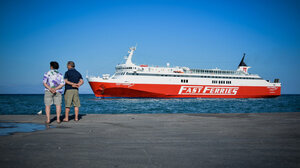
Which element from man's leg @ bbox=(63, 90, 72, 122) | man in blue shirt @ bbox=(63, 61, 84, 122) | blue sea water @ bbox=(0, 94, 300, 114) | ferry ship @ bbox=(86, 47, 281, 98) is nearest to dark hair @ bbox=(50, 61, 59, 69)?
man in blue shirt @ bbox=(63, 61, 84, 122)

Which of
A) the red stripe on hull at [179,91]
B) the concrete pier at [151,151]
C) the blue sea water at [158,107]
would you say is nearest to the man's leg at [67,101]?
the concrete pier at [151,151]

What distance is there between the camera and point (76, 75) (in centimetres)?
590

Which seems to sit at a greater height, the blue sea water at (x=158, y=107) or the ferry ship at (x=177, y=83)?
the ferry ship at (x=177, y=83)

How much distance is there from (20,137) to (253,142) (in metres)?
3.24

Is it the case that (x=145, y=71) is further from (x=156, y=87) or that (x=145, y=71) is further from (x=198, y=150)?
(x=198, y=150)

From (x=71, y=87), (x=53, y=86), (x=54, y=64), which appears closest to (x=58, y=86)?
(x=53, y=86)

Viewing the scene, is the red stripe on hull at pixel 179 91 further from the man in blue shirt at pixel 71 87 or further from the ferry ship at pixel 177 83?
the man in blue shirt at pixel 71 87

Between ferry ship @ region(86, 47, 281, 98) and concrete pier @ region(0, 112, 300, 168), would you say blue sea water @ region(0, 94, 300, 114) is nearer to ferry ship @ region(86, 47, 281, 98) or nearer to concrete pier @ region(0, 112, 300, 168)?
ferry ship @ region(86, 47, 281, 98)

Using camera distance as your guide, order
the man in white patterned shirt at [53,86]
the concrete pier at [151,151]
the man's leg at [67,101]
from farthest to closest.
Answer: the man's leg at [67,101], the man in white patterned shirt at [53,86], the concrete pier at [151,151]

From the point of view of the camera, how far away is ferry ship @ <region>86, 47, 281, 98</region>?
37.9 meters

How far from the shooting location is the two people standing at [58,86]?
17.7ft

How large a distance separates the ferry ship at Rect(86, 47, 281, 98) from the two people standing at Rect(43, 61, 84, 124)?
103 feet

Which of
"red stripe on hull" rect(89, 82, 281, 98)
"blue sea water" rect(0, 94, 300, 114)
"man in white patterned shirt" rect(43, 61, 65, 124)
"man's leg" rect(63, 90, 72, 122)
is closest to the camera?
"man in white patterned shirt" rect(43, 61, 65, 124)

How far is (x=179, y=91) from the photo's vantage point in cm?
4231
